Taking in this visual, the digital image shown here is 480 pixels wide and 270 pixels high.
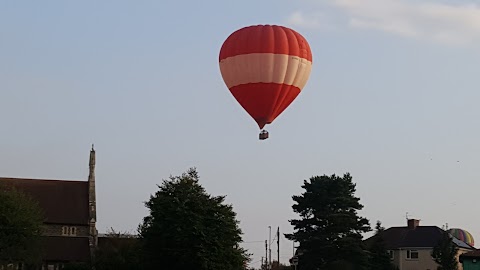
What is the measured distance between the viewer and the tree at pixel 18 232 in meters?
64.1

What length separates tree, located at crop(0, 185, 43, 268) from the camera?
6412 cm

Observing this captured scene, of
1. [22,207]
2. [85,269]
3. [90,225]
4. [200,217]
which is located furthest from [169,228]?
[90,225]

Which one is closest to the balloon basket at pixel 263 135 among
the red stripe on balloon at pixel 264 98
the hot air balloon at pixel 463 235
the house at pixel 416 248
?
the red stripe on balloon at pixel 264 98

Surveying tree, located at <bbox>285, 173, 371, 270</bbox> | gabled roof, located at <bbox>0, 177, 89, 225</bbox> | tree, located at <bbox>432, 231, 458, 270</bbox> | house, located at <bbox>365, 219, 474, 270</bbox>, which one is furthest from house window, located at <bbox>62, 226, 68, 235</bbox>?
tree, located at <bbox>432, 231, 458, 270</bbox>

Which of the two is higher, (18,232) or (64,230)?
(64,230)

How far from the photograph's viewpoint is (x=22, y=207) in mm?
65938

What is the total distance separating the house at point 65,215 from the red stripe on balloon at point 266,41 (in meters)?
42.5

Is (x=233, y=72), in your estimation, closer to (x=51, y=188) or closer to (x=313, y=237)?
(x=313, y=237)

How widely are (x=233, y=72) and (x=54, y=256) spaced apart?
43359mm

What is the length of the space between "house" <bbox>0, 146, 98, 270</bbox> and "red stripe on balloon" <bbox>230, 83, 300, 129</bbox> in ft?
135

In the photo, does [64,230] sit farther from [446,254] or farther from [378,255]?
[446,254]

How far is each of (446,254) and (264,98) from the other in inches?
1675

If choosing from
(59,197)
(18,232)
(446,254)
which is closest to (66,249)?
(59,197)

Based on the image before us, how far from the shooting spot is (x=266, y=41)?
3591 centimetres
